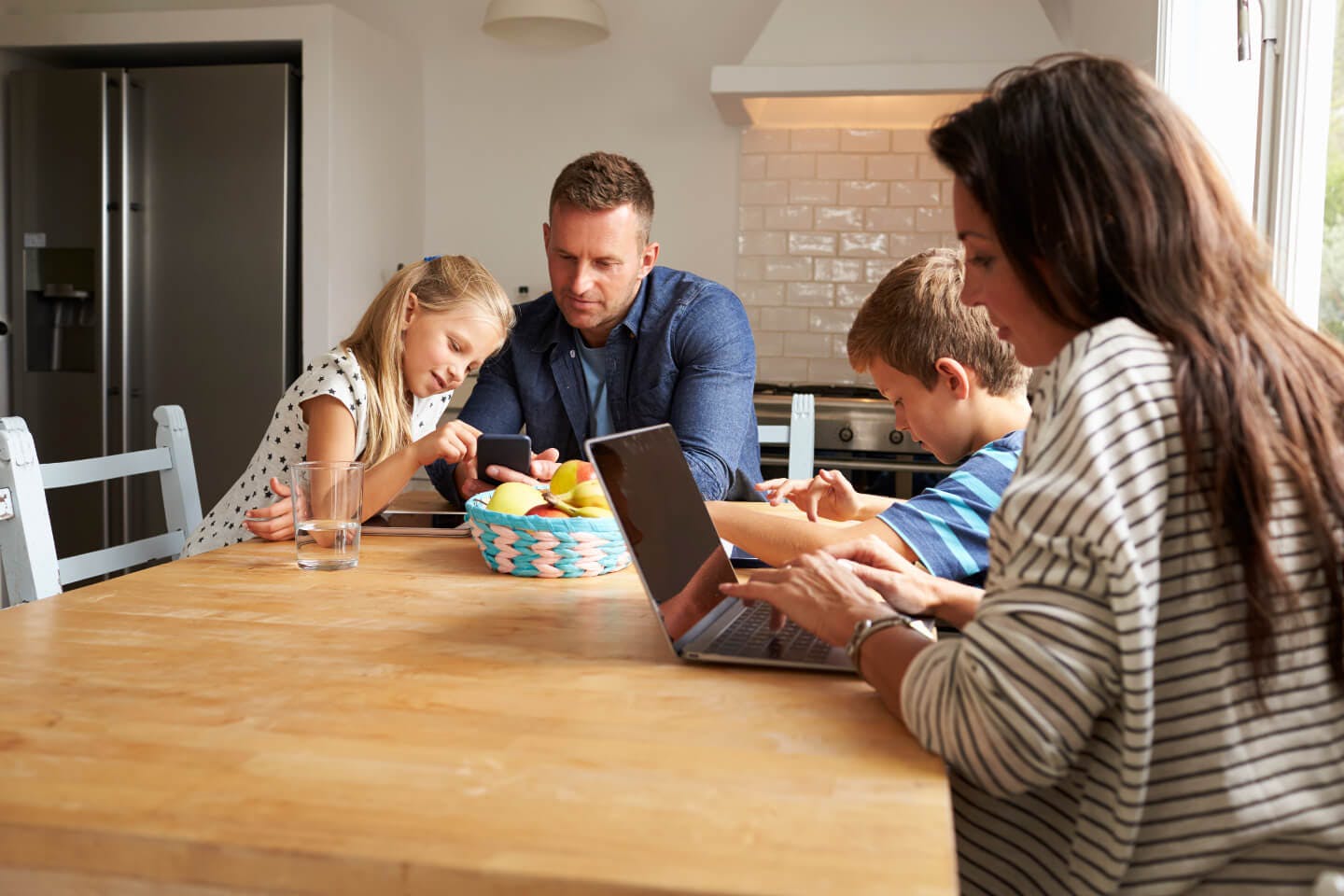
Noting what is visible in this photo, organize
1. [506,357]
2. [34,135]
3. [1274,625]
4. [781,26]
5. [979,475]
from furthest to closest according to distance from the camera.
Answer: [34,135] → [781,26] → [506,357] → [979,475] → [1274,625]

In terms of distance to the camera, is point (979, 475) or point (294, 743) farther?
point (979, 475)

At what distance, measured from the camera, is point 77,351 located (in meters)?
3.99

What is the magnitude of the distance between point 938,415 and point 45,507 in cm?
122

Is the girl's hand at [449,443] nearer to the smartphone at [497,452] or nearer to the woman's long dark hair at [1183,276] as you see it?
the smartphone at [497,452]

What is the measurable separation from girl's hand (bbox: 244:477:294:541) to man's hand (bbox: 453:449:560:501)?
29cm

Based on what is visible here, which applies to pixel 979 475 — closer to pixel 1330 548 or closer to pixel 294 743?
pixel 1330 548

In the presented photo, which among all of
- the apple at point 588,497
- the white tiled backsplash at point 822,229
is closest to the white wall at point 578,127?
the white tiled backsplash at point 822,229

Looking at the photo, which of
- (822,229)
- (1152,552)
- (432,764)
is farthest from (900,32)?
(432,764)

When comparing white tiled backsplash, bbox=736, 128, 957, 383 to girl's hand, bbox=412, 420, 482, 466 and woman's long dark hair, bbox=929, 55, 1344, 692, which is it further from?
woman's long dark hair, bbox=929, 55, 1344, 692

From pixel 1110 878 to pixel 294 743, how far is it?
0.59 meters

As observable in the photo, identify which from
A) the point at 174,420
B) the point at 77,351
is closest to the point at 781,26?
the point at 174,420

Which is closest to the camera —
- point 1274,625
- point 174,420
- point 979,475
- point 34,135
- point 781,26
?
point 1274,625

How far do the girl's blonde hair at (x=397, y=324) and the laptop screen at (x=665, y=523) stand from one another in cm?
83

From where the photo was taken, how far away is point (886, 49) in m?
3.57
